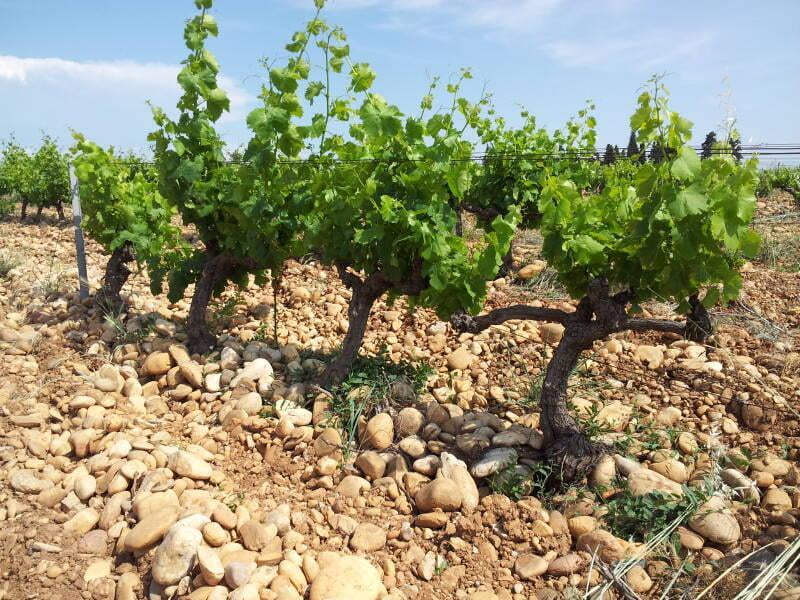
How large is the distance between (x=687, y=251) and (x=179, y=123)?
364 cm

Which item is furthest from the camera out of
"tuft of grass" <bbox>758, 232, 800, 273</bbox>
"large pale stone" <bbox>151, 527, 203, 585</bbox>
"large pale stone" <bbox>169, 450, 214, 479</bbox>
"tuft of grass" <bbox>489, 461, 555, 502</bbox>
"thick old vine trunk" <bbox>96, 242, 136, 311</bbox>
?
"tuft of grass" <bbox>758, 232, 800, 273</bbox>

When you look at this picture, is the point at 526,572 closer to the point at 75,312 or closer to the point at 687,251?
the point at 687,251

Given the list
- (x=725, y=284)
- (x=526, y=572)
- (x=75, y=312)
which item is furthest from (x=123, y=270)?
(x=725, y=284)

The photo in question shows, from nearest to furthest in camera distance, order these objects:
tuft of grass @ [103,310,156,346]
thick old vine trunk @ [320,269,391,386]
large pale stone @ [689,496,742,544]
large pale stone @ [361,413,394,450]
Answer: large pale stone @ [689,496,742,544] → large pale stone @ [361,413,394,450] → thick old vine trunk @ [320,269,391,386] → tuft of grass @ [103,310,156,346]

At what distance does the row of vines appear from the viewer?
2.71m

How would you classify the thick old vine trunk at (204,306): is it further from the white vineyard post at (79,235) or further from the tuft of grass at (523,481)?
the tuft of grass at (523,481)

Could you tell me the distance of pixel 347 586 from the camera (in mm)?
2533

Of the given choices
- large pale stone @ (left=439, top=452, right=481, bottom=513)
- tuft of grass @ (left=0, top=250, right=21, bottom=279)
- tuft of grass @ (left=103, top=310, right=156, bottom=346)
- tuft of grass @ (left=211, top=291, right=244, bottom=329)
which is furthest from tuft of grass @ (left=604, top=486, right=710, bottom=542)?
tuft of grass @ (left=0, top=250, right=21, bottom=279)

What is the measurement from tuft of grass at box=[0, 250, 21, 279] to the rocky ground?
198 cm

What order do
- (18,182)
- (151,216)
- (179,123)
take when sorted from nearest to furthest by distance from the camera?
1. (179,123)
2. (151,216)
3. (18,182)

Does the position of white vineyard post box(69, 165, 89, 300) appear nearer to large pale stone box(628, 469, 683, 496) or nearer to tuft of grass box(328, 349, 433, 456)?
tuft of grass box(328, 349, 433, 456)

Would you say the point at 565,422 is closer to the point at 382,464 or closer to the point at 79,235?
the point at 382,464

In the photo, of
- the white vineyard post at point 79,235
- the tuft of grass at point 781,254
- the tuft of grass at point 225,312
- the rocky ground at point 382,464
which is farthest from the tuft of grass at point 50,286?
the tuft of grass at point 781,254

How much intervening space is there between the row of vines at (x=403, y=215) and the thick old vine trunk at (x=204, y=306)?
0.4 inches
